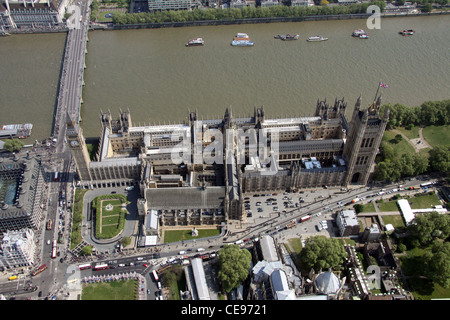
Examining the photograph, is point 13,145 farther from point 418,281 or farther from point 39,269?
point 418,281

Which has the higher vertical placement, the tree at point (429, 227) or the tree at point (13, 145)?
the tree at point (13, 145)

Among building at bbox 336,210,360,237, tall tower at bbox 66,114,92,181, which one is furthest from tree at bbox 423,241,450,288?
tall tower at bbox 66,114,92,181

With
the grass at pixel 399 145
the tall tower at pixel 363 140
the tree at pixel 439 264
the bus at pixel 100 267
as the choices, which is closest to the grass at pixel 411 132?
the grass at pixel 399 145

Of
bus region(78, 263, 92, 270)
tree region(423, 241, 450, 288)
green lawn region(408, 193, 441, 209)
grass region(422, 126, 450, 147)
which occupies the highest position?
grass region(422, 126, 450, 147)

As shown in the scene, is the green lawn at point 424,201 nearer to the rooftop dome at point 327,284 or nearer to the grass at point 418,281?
the grass at point 418,281

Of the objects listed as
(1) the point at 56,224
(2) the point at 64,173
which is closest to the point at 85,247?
(1) the point at 56,224

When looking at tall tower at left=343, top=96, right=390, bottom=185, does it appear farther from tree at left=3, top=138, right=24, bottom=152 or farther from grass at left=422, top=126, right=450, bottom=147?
tree at left=3, top=138, right=24, bottom=152
